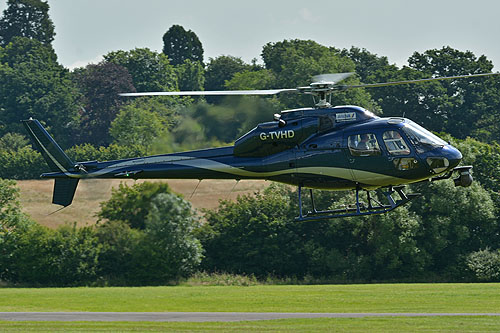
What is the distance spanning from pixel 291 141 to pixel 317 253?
1439 inches

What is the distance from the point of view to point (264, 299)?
45.2 m

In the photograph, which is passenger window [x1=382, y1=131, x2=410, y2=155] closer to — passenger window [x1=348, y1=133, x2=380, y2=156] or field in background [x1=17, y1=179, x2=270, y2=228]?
passenger window [x1=348, y1=133, x2=380, y2=156]

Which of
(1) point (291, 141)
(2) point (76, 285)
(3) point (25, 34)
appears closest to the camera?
(1) point (291, 141)

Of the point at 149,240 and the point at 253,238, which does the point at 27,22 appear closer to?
the point at 253,238

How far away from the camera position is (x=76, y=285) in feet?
180

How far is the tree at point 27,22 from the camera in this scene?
590 ft

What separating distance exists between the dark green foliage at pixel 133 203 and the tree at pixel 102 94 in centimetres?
5918

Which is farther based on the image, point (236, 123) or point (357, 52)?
point (357, 52)

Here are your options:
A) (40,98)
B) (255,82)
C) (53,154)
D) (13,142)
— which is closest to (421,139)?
(53,154)

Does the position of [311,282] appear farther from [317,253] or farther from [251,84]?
[251,84]

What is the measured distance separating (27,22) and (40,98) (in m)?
71.9

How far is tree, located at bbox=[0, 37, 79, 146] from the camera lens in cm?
11107

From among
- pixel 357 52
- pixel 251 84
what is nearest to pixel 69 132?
pixel 251 84

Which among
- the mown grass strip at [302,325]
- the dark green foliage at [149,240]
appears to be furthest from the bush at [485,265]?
the mown grass strip at [302,325]
